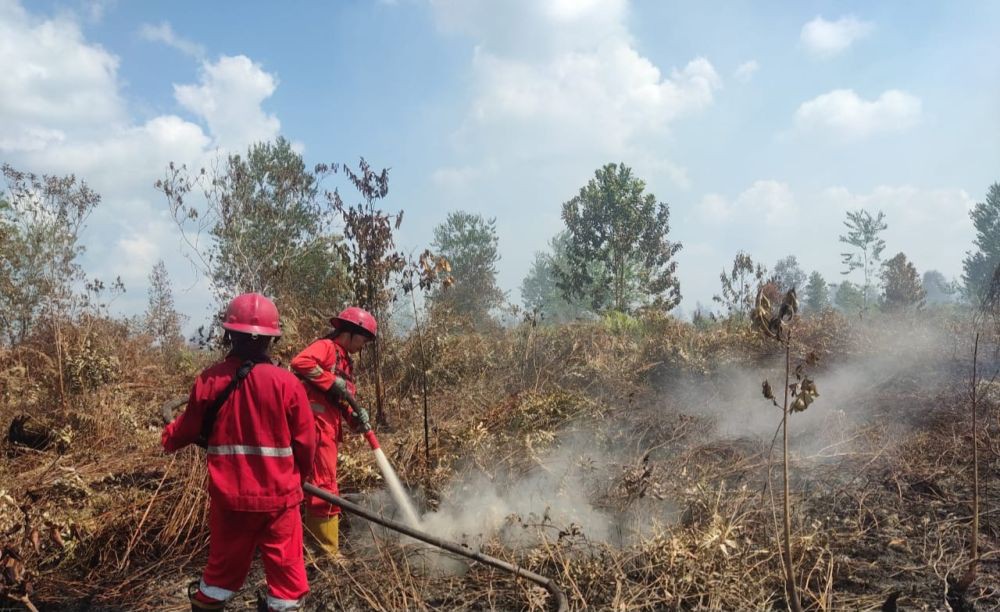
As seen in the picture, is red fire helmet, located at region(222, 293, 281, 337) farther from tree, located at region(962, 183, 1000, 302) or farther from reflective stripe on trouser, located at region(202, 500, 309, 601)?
tree, located at region(962, 183, 1000, 302)

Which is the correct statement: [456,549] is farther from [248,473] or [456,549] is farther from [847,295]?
[847,295]

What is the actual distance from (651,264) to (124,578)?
26.0 meters

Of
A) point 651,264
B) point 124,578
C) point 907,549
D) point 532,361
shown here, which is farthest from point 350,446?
point 651,264

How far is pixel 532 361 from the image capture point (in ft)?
30.9

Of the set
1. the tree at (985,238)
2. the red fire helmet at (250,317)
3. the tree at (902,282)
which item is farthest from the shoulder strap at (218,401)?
the tree at (985,238)

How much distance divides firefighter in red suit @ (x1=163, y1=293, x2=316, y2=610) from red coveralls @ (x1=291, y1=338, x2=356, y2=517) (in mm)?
1070

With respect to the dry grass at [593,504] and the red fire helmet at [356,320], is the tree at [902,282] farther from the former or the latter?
the red fire helmet at [356,320]

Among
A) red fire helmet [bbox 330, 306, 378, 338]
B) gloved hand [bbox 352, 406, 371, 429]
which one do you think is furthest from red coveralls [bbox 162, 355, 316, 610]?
red fire helmet [bbox 330, 306, 378, 338]

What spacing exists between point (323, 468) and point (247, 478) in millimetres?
1260

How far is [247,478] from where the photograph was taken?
104 inches

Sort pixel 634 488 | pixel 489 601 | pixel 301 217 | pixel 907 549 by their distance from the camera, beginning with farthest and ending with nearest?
pixel 301 217, pixel 634 488, pixel 907 549, pixel 489 601

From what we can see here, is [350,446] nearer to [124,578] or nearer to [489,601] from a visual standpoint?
[124,578]

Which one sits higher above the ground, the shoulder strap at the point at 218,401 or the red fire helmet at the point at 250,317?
the red fire helmet at the point at 250,317

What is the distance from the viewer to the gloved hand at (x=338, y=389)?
3938 millimetres
